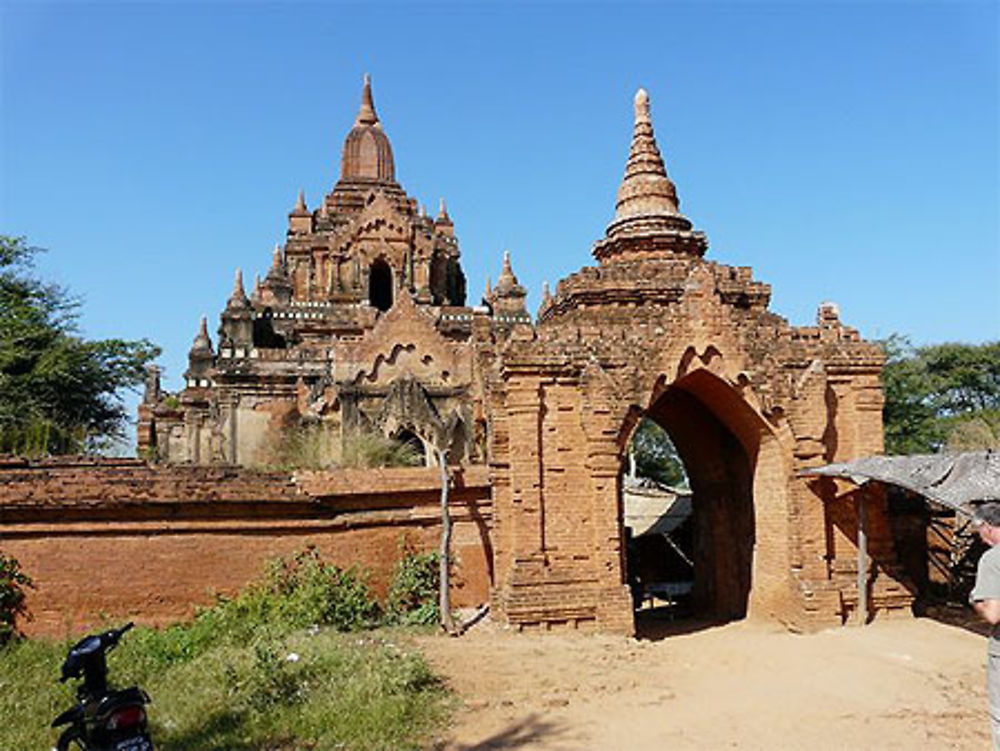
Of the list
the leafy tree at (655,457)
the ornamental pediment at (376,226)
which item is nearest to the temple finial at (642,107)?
the ornamental pediment at (376,226)

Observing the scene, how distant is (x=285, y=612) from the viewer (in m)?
10.6

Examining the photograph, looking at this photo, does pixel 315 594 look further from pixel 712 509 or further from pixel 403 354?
pixel 403 354

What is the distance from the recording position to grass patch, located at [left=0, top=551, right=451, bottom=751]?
6.96m

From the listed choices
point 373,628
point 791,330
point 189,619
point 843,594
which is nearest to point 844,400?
point 791,330

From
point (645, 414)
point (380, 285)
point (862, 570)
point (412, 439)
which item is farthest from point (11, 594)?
point (380, 285)

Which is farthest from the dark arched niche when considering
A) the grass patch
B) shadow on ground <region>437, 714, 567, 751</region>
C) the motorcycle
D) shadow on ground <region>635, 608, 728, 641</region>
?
the motorcycle

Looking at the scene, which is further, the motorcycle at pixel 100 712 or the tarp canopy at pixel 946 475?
the tarp canopy at pixel 946 475

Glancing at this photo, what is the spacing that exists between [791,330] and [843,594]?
3910mm

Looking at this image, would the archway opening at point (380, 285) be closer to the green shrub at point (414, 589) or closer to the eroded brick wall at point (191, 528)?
the eroded brick wall at point (191, 528)

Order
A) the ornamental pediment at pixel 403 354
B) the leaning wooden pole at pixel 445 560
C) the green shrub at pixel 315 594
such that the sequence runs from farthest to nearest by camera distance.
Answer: the ornamental pediment at pixel 403 354 < the leaning wooden pole at pixel 445 560 < the green shrub at pixel 315 594

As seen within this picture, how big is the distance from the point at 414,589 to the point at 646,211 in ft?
24.6

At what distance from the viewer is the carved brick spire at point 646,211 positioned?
14203 mm

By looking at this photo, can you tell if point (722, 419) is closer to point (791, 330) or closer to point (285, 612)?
point (791, 330)

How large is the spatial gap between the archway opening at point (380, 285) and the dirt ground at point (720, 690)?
19562 mm
